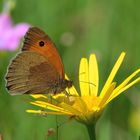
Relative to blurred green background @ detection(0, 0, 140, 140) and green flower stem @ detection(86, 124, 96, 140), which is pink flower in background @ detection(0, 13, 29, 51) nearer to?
blurred green background @ detection(0, 0, 140, 140)

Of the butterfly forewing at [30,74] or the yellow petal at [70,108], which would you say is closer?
the yellow petal at [70,108]

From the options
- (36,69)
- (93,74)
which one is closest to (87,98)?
(93,74)

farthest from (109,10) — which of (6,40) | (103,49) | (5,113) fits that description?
(5,113)

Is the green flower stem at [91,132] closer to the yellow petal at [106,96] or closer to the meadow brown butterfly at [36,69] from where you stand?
the yellow petal at [106,96]

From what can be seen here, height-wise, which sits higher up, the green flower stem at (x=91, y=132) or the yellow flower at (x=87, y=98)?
the yellow flower at (x=87, y=98)

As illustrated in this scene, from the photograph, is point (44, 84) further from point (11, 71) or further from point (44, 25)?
point (44, 25)

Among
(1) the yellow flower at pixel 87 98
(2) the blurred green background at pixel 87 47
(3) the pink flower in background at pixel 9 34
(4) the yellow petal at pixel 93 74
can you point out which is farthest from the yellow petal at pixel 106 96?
(3) the pink flower in background at pixel 9 34
